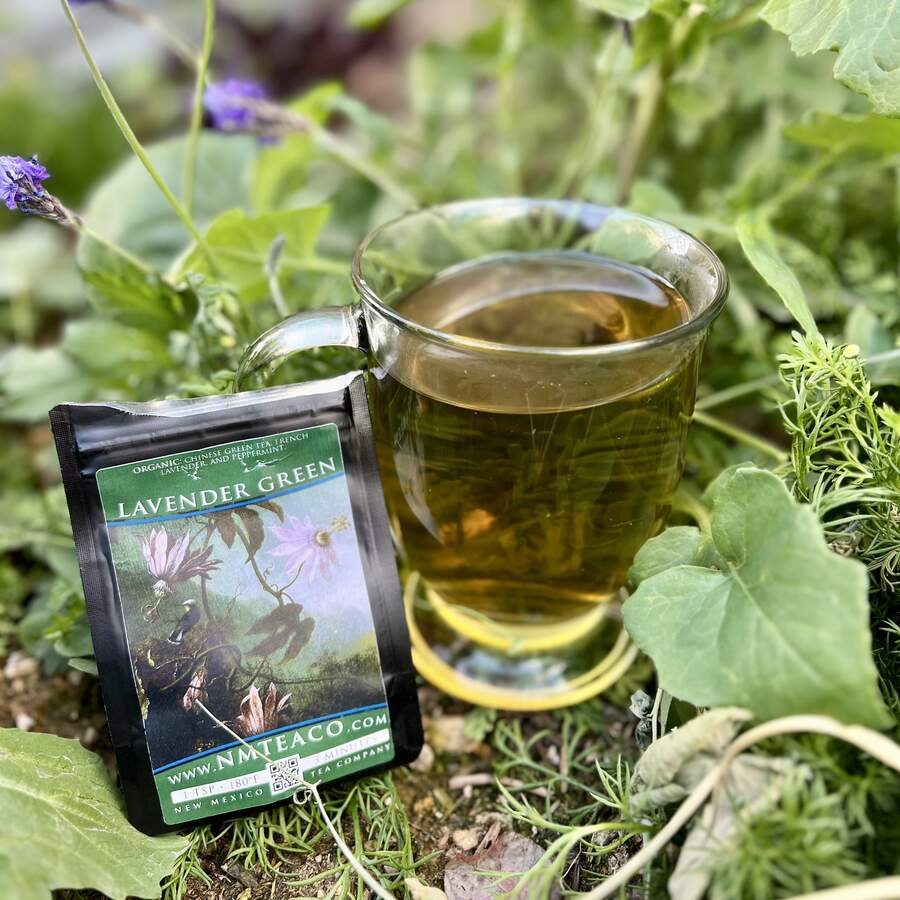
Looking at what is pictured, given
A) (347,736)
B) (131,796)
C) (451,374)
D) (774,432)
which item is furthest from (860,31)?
(131,796)

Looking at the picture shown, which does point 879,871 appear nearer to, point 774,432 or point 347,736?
point 347,736

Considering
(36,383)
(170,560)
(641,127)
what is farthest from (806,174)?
(36,383)

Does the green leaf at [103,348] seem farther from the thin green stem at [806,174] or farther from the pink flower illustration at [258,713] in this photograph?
the thin green stem at [806,174]

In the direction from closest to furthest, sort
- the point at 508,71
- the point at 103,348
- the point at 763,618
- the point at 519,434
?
the point at 763,618
the point at 519,434
the point at 103,348
the point at 508,71

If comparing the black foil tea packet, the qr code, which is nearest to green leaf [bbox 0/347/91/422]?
the black foil tea packet

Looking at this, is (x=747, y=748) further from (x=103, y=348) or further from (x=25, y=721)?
(x=103, y=348)

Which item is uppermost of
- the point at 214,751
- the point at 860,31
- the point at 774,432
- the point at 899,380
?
the point at 860,31
